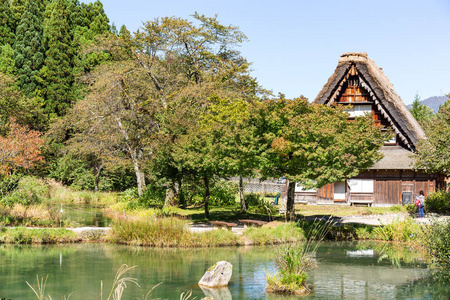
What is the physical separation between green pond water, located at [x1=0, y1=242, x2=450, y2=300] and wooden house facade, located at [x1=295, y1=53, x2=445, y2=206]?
12663 millimetres

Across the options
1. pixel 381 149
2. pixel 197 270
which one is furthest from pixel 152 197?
pixel 197 270

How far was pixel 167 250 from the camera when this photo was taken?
725 inches

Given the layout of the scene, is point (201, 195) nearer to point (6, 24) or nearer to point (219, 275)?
point (219, 275)

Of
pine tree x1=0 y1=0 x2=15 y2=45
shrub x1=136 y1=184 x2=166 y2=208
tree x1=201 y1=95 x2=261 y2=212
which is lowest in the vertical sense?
shrub x1=136 y1=184 x2=166 y2=208

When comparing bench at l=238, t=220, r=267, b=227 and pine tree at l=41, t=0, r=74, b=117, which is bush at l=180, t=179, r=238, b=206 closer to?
bench at l=238, t=220, r=267, b=227

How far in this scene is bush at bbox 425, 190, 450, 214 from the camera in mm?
27594

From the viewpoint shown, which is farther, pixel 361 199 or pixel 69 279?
pixel 361 199

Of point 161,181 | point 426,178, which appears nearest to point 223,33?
point 161,181

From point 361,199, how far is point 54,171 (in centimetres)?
2753

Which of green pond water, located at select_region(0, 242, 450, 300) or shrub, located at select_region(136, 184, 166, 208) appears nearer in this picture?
green pond water, located at select_region(0, 242, 450, 300)

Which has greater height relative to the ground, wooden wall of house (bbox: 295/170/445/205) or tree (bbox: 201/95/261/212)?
tree (bbox: 201/95/261/212)

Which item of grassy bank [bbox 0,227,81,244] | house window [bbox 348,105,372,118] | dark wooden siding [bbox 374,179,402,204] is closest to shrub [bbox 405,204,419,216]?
dark wooden siding [bbox 374,179,402,204]

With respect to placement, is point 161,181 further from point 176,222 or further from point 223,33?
point 223,33

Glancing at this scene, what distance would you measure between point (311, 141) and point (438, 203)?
37.2 feet
